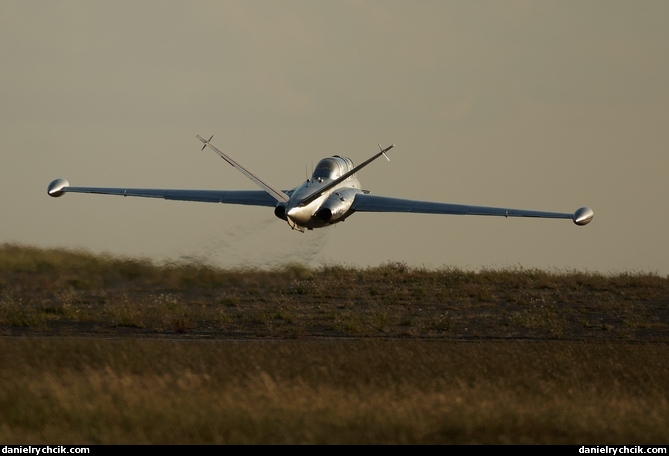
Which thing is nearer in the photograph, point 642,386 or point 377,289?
point 642,386

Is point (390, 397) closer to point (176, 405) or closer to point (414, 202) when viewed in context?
point (176, 405)

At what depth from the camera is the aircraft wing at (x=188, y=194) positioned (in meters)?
46.8

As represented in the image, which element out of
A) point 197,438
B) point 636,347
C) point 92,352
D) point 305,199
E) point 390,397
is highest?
point 305,199

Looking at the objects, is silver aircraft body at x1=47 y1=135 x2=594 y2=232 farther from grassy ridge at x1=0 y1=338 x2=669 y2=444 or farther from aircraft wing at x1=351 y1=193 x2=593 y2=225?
grassy ridge at x1=0 y1=338 x2=669 y2=444

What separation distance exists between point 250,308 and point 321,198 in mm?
6225

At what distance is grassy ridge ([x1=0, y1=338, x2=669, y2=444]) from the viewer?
18859 millimetres

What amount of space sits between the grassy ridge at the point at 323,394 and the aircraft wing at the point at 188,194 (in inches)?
615

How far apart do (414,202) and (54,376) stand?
25.3 meters

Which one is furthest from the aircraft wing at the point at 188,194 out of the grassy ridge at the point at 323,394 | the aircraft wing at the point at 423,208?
the grassy ridge at the point at 323,394

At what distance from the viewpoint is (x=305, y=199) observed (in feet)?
143

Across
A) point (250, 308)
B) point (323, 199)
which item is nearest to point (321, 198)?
point (323, 199)

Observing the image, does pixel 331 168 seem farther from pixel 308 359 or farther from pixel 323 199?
pixel 308 359

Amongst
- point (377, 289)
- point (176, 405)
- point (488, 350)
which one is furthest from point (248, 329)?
point (176, 405)

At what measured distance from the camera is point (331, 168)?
4756 cm
